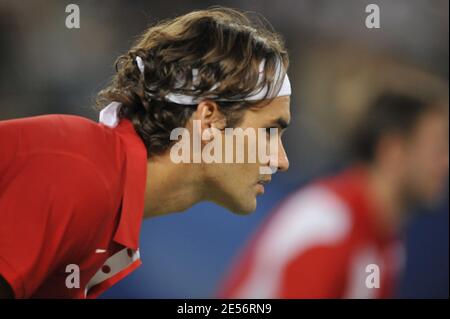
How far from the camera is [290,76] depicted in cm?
307

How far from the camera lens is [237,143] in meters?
2.14

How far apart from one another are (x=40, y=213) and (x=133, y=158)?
32cm

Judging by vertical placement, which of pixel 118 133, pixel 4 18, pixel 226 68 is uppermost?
pixel 4 18

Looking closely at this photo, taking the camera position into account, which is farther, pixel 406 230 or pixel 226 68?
pixel 406 230

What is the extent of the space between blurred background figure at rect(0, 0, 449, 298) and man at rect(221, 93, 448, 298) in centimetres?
9

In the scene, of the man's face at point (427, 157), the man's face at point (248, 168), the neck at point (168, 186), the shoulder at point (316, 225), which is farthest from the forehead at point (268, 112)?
the man's face at point (427, 157)

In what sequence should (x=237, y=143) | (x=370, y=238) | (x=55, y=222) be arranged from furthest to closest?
(x=370, y=238), (x=237, y=143), (x=55, y=222)

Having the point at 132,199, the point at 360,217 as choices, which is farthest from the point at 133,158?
the point at 360,217

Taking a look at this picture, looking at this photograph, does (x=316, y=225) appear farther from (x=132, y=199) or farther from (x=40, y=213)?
(x=40, y=213)

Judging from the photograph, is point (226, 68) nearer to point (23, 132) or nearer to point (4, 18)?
point (23, 132)

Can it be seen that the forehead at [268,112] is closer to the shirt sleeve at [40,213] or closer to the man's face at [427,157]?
the shirt sleeve at [40,213]

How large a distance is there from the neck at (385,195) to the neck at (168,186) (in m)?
0.73
